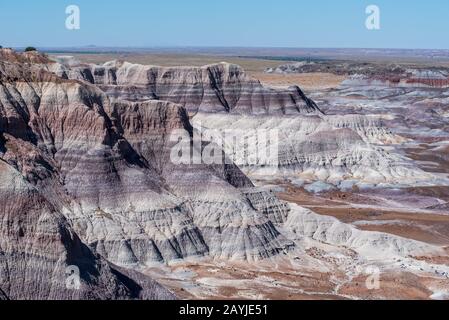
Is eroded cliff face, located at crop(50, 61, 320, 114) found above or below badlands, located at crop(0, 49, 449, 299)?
above

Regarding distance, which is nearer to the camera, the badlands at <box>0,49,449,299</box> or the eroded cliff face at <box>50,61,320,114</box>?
the badlands at <box>0,49,449,299</box>

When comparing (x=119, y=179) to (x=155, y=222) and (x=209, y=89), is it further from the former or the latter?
(x=209, y=89)

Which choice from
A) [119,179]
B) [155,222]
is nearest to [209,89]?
[119,179]

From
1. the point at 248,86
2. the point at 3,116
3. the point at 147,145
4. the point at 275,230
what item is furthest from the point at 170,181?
the point at 248,86

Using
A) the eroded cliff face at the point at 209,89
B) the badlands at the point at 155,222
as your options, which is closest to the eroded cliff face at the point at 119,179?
A: the badlands at the point at 155,222

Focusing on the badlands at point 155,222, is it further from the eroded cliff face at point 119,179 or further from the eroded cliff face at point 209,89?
the eroded cliff face at point 209,89

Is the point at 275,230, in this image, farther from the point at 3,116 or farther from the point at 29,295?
the point at 29,295

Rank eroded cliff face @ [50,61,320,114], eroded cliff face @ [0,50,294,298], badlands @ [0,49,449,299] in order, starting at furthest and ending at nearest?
eroded cliff face @ [50,61,320,114], eroded cliff face @ [0,50,294,298], badlands @ [0,49,449,299]

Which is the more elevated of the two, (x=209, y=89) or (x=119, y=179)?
(x=209, y=89)

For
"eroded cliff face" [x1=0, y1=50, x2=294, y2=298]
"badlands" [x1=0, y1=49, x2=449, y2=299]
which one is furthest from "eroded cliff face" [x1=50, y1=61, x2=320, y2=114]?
"eroded cliff face" [x1=0, y1=50, x2=294, y2=298]

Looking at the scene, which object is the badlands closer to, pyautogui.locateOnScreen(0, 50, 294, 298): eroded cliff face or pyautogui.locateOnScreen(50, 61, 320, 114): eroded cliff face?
pyautogui.locateOnScreen(0, 50, 294, 298): eroded cliff face

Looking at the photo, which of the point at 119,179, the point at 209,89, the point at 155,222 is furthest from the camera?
the point at 209,89

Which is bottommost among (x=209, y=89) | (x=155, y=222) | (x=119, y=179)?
(x=155, y=222)
